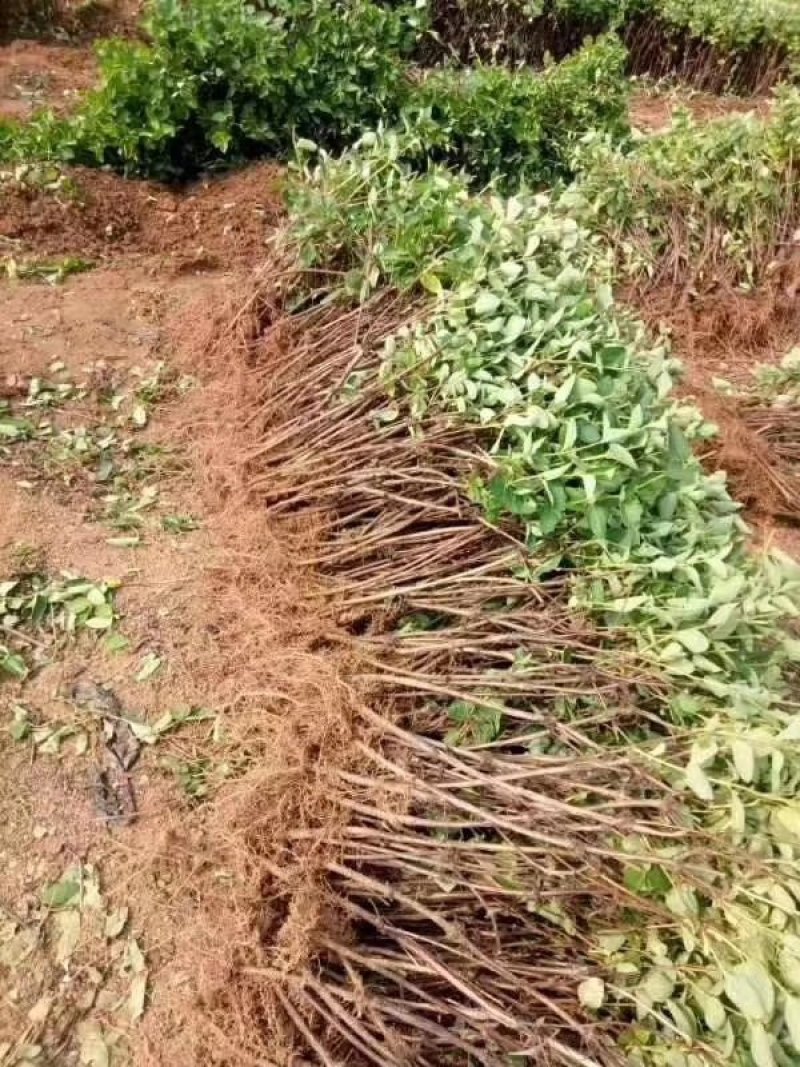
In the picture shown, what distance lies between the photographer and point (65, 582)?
2.85m

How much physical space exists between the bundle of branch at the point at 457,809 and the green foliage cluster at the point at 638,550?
0.24ft

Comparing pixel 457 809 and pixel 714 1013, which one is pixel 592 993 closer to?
pixel 714 1013

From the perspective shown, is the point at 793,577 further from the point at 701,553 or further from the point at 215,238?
the point at 215,238

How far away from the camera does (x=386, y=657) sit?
256 centimetres

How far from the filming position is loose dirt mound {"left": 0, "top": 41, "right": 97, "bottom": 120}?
602 centimetres

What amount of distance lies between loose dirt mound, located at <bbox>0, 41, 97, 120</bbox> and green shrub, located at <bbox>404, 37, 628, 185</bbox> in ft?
8.10

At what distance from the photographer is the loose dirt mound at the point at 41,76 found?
6.02 metres

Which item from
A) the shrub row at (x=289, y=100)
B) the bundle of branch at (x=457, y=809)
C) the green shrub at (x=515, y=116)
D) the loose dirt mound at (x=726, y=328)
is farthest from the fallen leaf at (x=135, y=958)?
the green shrub at (x=515, y=116)

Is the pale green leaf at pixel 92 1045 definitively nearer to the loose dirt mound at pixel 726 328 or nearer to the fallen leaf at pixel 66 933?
the fallen leaf at pixel 66 933

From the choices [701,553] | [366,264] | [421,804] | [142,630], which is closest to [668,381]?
[701,553]

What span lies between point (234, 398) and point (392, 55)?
335cm

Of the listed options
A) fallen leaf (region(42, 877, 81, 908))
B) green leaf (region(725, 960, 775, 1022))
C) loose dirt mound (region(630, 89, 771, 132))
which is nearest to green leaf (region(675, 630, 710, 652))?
green leaf (region(725, 960, 775, 1022))

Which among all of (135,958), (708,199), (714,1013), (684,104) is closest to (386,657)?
(135,958)

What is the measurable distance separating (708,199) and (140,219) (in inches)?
125
